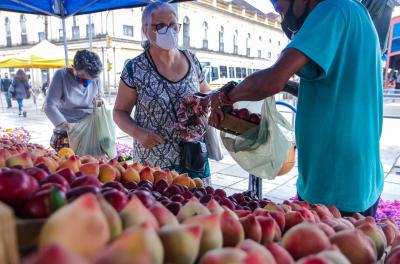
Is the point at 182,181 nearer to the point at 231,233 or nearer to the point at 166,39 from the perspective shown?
the point at 231,233

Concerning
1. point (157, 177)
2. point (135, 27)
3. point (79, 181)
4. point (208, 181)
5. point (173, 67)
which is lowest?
point (208, 181)

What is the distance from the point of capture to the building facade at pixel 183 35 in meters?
28.6

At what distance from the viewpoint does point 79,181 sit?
1012 millimetres

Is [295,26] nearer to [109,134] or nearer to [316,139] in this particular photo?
[316,139]

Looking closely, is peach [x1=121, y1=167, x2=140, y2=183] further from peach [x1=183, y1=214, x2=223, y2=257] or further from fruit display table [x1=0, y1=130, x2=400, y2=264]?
peach [x1=183, y1=214, x2=223, y2=257]

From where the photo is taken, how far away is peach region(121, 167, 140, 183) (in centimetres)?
151

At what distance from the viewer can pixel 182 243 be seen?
0.66 meters

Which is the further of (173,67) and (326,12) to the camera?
(173,67)

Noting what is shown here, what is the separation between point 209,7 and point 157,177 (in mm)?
35485

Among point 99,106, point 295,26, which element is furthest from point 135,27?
point 295,26

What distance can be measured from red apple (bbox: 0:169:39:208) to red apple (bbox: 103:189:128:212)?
0.16 m

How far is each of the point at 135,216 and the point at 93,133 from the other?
10.1ft

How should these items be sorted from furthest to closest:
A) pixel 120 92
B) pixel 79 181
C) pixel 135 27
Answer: pixel 135 27 → pixel 120 92 → pixel 79 181

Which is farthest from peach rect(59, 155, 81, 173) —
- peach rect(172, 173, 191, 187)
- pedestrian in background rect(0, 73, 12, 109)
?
pedestrian in background rect(0, 73, 12, 109)
